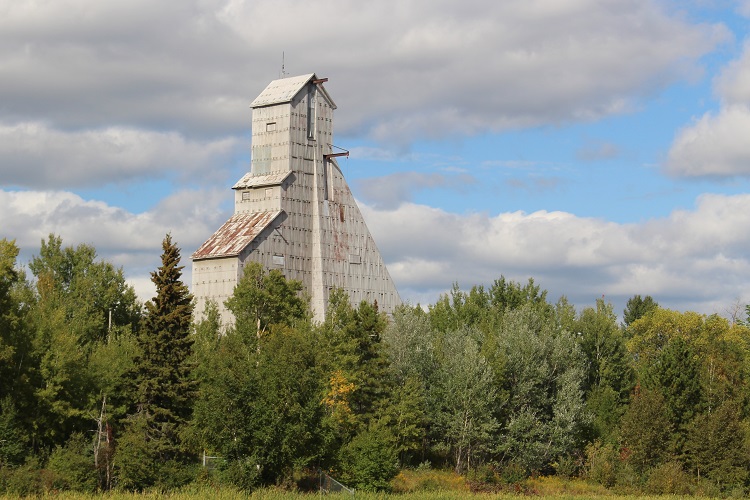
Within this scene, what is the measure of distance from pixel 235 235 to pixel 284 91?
14854 mm

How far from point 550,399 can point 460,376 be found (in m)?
7.52

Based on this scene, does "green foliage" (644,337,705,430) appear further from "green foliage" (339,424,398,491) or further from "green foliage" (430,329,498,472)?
"green foliage" (339,424,398,491)

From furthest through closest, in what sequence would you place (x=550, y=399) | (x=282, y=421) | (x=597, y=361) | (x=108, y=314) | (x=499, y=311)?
(x=499, y=311) → (x=108, y=314) → (x=597, y=361) → (x=550, y=399) → (x=282, y=421)

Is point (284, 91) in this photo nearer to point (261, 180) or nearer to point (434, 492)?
point (261, 180)

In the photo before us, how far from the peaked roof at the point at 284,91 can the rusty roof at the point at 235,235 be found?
10.5 m

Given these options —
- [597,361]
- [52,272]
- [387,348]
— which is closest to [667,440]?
[597,361]

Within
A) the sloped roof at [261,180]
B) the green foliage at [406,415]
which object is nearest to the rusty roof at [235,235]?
the sloped roof at [261,180]

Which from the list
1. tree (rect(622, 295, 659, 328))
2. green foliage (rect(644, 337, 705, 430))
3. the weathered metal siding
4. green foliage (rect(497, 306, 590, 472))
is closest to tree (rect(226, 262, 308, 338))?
the weathered metal siding

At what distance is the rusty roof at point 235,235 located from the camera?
9581 centimetres

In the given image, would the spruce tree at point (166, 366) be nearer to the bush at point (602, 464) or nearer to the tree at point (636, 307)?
the bush at point (602, 464)

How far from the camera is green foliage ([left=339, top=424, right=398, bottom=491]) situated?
63.8 m

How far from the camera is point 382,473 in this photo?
6412cm

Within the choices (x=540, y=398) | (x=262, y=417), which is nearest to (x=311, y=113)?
(x=540, y=398)

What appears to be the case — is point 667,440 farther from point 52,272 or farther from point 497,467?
point 52,272
